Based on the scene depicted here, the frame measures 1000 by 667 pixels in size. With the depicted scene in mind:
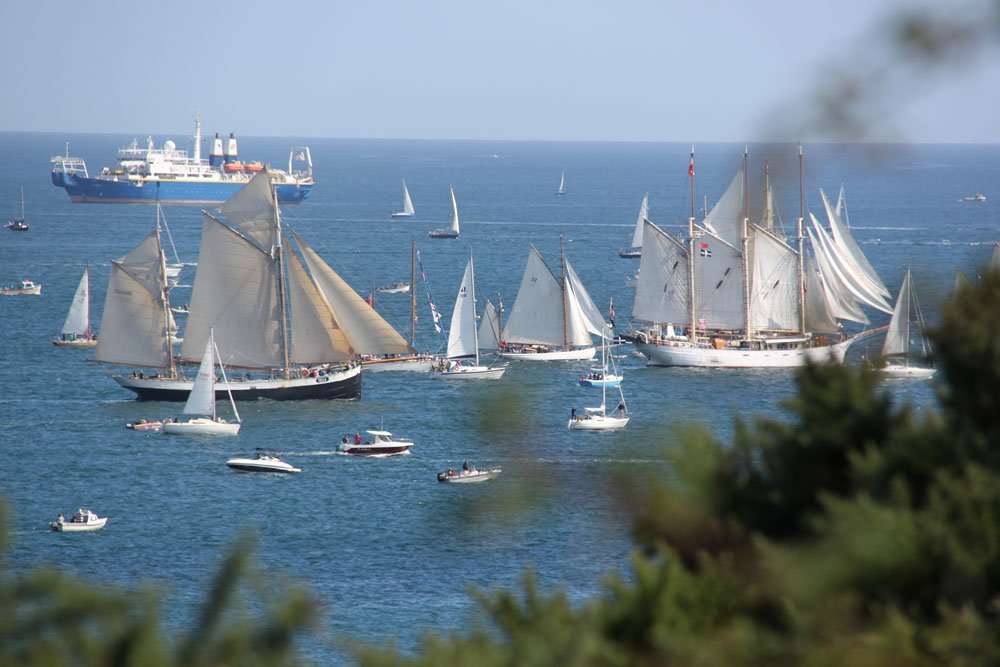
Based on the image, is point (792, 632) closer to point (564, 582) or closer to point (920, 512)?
point (920, 512)

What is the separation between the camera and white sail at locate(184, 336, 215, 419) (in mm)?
41031

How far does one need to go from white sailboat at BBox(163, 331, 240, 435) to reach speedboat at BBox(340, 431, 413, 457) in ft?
16.8

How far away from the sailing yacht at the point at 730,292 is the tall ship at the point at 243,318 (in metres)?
14.1

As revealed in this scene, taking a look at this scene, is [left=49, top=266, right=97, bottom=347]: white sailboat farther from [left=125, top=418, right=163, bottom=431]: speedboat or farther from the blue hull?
the blue hull

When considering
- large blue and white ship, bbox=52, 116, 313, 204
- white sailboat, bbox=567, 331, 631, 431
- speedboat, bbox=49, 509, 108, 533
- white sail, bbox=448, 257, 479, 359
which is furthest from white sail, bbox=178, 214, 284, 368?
large blue and white ship, bbox=52, 116, 313, 204

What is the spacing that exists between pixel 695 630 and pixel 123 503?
85.5ft

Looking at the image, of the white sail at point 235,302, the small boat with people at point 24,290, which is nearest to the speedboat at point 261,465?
the white sail at point 235,302

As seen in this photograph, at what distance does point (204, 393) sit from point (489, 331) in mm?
15610

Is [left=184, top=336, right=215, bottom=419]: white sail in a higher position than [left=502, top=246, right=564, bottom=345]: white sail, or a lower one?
lower

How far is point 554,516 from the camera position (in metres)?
29.7

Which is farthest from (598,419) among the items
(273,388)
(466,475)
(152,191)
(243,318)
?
(152,191)

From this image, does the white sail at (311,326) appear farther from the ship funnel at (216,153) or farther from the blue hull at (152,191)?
the ship funnel at (216,153)

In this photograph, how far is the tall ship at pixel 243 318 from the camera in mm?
45812

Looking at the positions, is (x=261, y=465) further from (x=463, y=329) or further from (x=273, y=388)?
(x=463, y=329)
